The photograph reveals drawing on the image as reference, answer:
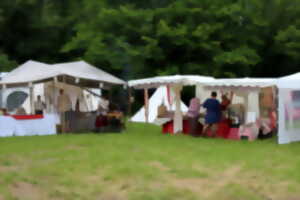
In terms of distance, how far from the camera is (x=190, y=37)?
82.1 feet

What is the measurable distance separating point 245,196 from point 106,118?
9.22 meters

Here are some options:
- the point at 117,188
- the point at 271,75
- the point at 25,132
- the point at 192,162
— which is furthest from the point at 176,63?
the point at 117,188

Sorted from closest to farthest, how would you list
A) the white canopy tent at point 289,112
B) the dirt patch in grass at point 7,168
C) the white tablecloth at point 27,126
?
1. the dirt patch in grass at point 7,168
2. the white canopy tent at point 289,112
3. the white tablecloth at point 27,126

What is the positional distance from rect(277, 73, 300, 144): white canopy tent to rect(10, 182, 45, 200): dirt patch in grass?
710cm

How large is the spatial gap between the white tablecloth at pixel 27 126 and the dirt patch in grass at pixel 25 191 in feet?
24.7

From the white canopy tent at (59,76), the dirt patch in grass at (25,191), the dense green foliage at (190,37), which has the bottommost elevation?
the dirt patch in grass at (25,191)

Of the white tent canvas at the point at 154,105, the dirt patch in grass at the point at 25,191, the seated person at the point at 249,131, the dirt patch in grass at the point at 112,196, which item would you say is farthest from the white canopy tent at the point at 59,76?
the dirt patch in grass at the point at 112,196

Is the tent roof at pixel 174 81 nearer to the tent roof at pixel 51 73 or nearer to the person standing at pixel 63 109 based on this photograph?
the tent roof at pixel 51 73

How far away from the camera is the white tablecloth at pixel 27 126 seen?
592 inches

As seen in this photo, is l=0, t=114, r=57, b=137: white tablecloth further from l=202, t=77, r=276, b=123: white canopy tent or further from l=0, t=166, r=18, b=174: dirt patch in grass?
l=0, t=166, r=18, b=174: dirt patch in grass

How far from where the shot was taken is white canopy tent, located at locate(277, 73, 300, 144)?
13055 mm

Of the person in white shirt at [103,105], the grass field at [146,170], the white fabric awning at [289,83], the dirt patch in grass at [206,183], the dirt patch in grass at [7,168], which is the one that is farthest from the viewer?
the person in white shirt at [103,105]

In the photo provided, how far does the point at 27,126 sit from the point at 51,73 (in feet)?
5.47

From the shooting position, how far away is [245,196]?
7.48m
